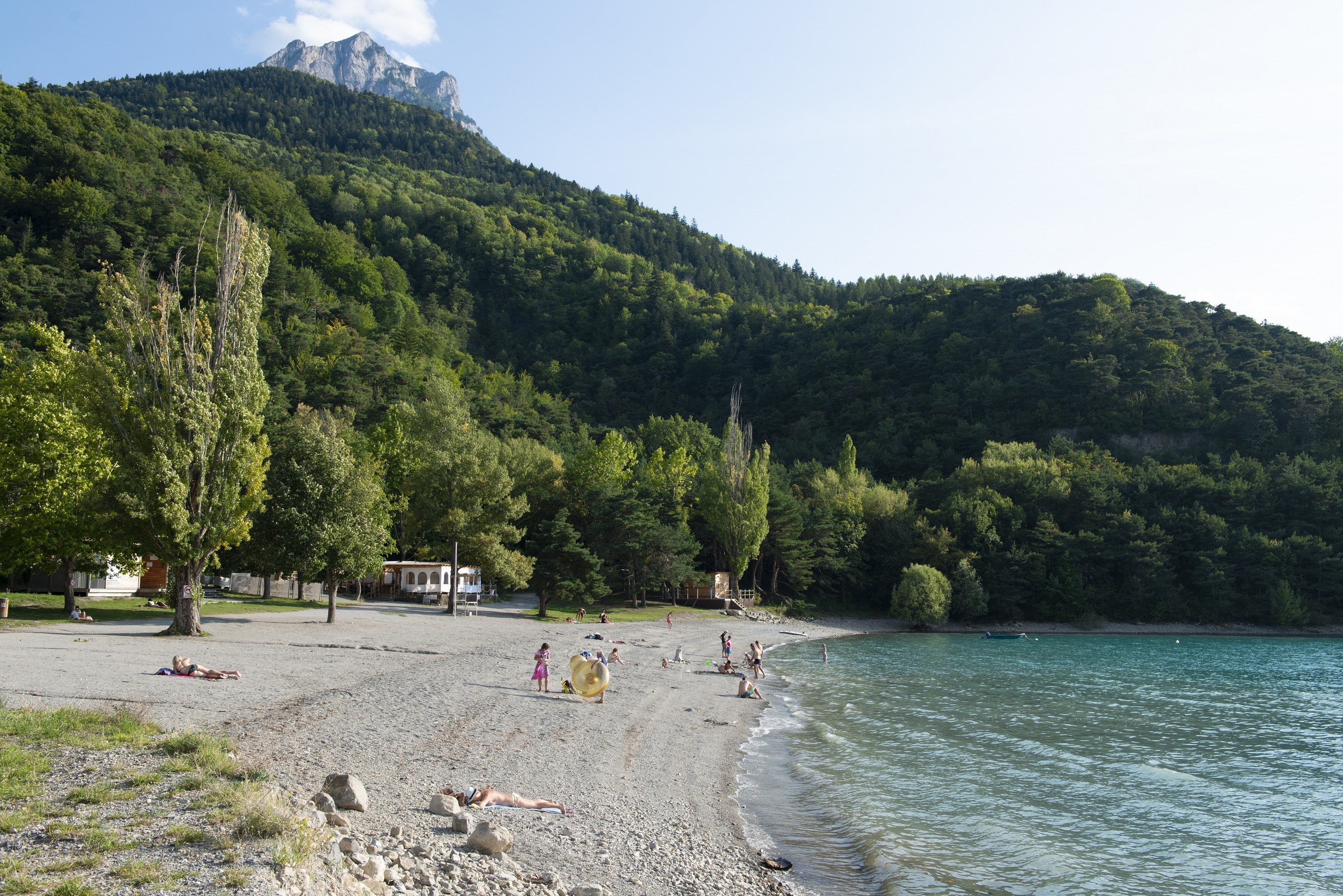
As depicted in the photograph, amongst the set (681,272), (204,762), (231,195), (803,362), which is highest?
(681,272)

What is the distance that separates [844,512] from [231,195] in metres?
59.0

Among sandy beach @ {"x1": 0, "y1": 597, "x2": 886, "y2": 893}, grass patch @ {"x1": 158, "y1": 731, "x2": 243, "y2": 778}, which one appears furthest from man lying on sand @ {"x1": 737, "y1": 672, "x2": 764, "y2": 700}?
grass patch @ {"x1": 158, "y1": 731, "x2": 243, "y2": 778}

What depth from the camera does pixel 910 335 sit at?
123 m

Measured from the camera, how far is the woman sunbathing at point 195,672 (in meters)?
18.9

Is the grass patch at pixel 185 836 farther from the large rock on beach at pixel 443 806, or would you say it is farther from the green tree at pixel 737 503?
the green tree at pixel 737 503

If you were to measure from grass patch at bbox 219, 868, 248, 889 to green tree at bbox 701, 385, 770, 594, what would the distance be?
197 ft

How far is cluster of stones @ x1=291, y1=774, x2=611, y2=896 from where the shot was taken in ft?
23.8

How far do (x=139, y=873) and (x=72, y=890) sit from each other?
578mm

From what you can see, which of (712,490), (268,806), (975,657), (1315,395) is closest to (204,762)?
(268,806)

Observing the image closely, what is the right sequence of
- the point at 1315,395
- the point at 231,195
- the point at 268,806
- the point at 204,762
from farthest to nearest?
the point at 1315,395 < the point at 231,195 < the point at 204,762 < the point at 268,806

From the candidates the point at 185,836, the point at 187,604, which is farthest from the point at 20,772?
the point at 187,604

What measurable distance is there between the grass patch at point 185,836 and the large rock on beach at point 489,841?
3184 millimetres

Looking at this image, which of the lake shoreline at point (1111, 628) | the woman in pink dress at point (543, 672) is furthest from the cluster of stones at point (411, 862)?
the lake shoreline at point (1111, 628)

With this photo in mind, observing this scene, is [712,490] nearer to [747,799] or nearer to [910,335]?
[747,799]
